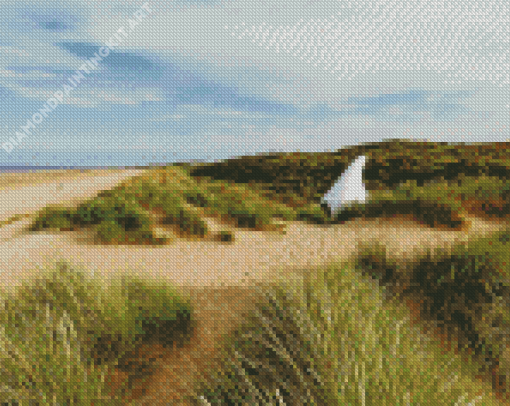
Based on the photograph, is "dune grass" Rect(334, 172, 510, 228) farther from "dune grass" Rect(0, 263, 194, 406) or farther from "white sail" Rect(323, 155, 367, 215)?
"dune grass" Rect(0, 263, 194, 406)

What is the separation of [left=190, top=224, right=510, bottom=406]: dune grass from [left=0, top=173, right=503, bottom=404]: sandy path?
1.11 ft

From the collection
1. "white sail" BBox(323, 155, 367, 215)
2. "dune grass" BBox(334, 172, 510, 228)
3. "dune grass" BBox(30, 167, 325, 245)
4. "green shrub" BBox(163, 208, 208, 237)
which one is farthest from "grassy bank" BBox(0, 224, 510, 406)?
"white sail" BBox(323, 155, 367, 215)

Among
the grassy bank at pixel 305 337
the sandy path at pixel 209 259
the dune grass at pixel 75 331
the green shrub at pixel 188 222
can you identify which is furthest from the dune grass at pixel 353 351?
the green shrub at pixel 188 222

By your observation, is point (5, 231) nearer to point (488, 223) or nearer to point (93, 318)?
point (93, 318)

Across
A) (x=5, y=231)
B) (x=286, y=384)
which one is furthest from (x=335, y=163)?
(x=286, y=384)

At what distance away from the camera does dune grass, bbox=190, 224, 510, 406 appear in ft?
6.24

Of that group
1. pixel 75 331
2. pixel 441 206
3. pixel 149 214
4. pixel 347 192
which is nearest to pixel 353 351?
pixel 75 331

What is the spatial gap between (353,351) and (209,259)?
340 centimetres

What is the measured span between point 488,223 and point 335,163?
11423 mm

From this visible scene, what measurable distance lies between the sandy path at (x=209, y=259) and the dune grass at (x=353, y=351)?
338mm

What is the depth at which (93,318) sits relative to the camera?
2.82 metres

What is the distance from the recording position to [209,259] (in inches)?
206

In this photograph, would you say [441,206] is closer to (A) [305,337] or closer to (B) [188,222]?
(B) [188,222]

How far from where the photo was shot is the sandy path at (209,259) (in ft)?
9.62
